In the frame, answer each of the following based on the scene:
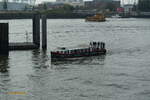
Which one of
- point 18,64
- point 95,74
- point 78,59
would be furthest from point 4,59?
point 95,74

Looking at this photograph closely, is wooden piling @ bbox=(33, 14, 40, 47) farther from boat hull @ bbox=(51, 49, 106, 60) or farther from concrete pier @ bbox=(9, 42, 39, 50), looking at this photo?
boat hull @ bbox=(51, 49, 106, 60)

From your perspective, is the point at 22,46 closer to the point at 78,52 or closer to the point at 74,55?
the point at 78,52

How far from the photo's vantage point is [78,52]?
53.5 m

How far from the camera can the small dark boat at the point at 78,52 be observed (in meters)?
50.7

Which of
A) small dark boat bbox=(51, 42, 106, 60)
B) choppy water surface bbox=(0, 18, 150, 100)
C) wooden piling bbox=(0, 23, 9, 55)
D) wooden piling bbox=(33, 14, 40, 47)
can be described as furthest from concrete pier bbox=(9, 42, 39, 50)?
small dark boat bbox=(51, 42, 106, 60)

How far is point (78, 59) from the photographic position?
169ft

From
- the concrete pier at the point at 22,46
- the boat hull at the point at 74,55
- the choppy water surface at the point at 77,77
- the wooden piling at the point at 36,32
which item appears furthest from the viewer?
the wooden piling at the point at 36,32

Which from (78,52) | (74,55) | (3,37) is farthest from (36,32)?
(74,55)

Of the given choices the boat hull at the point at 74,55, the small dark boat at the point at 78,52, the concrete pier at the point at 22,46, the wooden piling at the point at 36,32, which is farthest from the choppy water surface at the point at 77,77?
the wooden piling at the point at 36,32

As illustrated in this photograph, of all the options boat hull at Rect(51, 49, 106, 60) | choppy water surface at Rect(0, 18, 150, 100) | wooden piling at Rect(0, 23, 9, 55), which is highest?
wooden piling at Rect(0, 23, 9, 55)

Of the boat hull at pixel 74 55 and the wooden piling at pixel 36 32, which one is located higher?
the wooden piling at pixel 36 32

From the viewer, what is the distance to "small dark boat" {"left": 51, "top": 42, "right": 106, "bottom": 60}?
50716 millimetres

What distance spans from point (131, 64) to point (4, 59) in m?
15.6

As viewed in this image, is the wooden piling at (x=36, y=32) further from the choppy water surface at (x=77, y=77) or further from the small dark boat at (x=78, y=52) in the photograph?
the small dark boat at (x=78, y=52)
